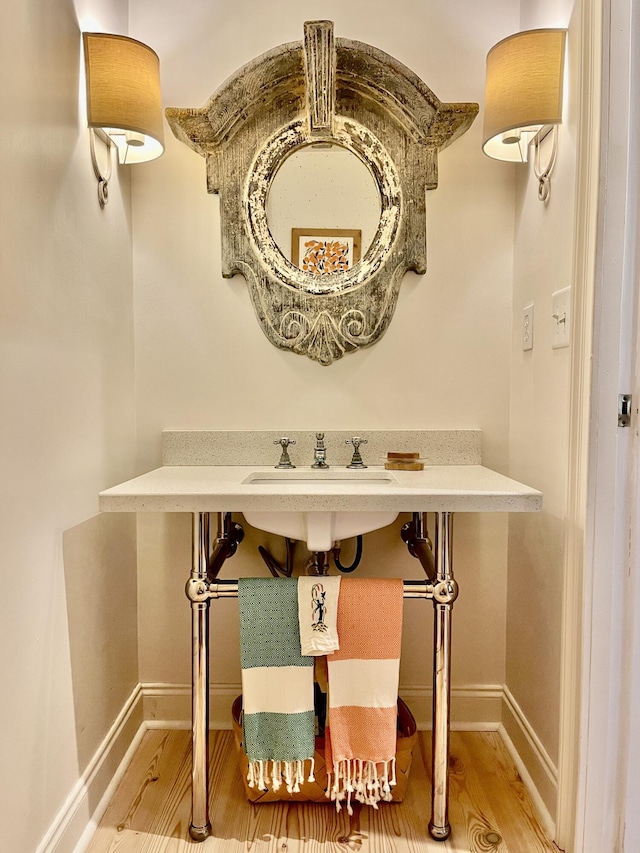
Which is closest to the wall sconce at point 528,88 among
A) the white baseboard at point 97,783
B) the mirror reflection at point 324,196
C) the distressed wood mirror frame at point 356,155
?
the distressed wood mirror frame at point 356,155

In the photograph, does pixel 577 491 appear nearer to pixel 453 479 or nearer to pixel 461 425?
pixel 453 479

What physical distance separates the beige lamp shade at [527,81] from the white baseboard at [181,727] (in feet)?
4.98

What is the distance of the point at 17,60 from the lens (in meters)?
1.06

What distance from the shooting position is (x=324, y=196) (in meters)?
1.69

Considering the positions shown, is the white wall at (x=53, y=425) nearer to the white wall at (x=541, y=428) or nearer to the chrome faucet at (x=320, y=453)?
the chrome faucet at (x=320, y=453)

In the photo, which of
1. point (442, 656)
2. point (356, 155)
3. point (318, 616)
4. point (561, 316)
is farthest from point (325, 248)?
point (442, 656)

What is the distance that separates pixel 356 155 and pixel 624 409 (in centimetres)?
106

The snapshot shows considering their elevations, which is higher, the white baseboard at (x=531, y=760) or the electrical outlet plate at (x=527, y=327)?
the electrical outlet plate at (x=527, y=327)

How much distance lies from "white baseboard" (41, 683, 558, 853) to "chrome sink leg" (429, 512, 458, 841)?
27 cm

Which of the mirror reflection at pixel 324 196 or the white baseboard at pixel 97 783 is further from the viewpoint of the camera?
the mirror reflection at pixel 324 196

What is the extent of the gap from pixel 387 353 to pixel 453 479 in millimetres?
494

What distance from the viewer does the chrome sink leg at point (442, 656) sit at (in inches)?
50.7

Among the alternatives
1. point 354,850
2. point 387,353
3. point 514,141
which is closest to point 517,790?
point 354,850

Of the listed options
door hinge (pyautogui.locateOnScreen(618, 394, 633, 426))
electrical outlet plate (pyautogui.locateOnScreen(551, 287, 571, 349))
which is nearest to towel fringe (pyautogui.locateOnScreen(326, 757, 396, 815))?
door hinge (pyautogui.locateOnScreen(618, 394, 633, 426))
